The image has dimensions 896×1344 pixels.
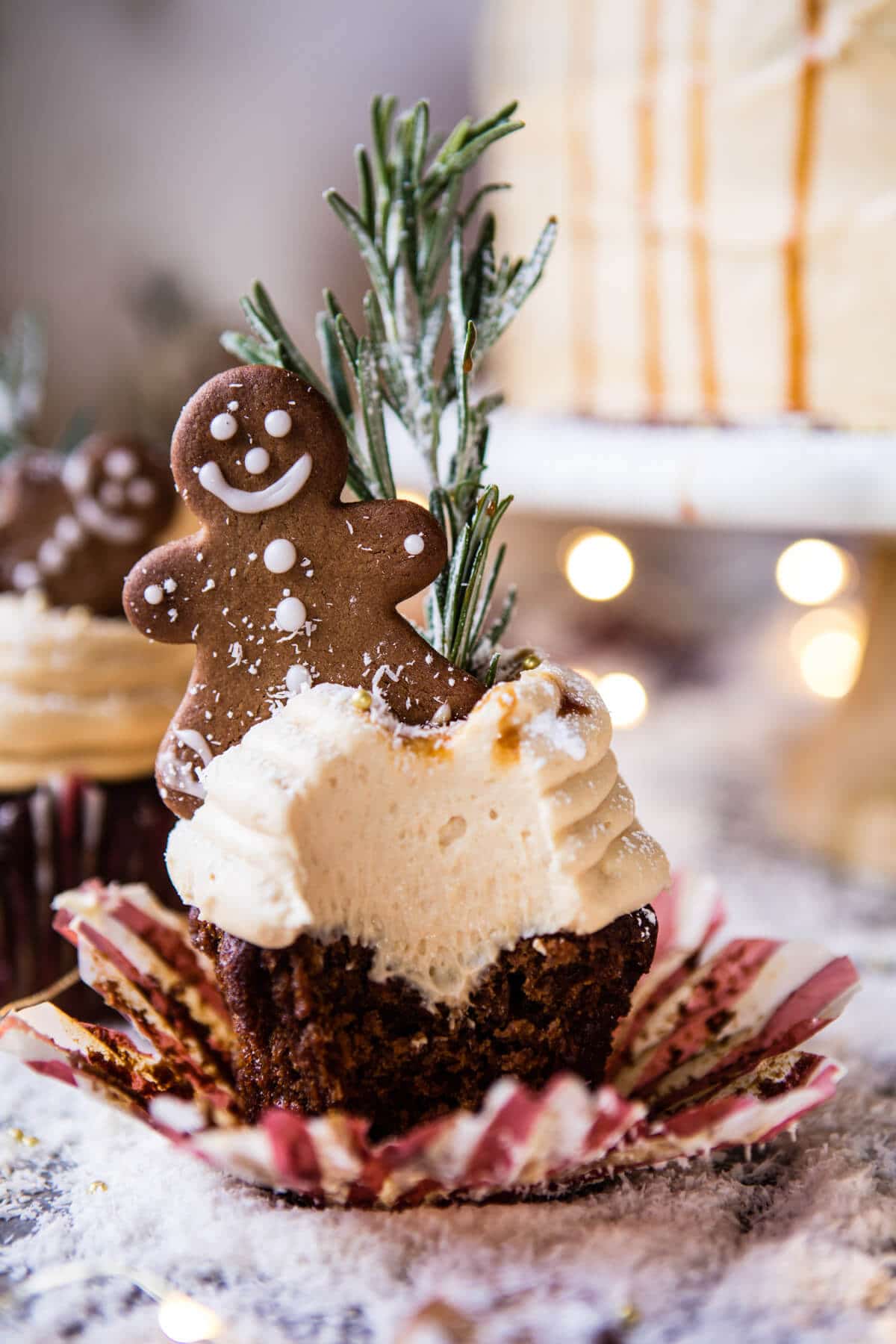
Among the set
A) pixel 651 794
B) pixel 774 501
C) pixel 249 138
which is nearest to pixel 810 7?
pixel 774 501

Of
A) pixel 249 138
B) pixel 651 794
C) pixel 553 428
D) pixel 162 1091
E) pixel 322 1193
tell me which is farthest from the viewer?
pixel 249 138

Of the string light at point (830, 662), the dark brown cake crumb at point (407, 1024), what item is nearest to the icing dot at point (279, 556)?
the dark brown cake crumb at point (407, 1024)

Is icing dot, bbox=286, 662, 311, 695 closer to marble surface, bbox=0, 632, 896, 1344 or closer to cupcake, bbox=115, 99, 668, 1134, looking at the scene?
cupcake, bbox=115, 99, 668, 1134

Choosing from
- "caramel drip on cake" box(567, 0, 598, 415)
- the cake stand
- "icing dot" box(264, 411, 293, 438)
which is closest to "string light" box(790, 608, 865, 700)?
the cake stand

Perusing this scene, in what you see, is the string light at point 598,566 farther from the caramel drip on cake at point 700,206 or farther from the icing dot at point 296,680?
the icing dot at point 296,680

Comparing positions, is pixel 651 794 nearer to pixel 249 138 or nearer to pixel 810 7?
pixel 810 7
